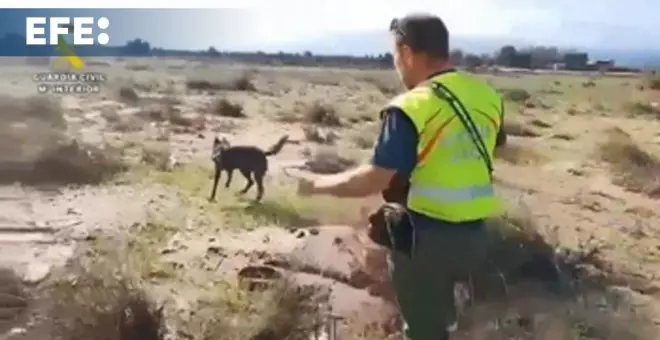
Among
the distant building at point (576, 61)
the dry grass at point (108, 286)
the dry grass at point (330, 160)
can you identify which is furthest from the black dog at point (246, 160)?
the distant building at point (576, 61)

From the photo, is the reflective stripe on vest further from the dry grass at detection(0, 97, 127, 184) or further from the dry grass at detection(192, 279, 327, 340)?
the dry grass at detection(0, 97, 127, 184)

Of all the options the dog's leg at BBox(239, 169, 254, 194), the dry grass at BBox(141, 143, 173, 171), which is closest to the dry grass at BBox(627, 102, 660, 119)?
the dog's leg at BBox(239, 169, 254, 194)

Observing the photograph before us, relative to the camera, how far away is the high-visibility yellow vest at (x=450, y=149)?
6.24ft

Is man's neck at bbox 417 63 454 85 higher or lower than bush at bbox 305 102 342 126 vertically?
higher

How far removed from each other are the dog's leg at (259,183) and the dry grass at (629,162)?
38.8 inches

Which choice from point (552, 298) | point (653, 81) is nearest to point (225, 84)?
point (552, 298)

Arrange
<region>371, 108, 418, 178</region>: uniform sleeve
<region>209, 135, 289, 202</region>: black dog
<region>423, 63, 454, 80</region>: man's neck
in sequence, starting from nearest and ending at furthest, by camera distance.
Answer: <region>371, 108, 418, 178</region>: uniform sleeve
<region>423, 63, 454, 80</region>: man's neck
<region>209, 135, 289, 202</region>: black dog

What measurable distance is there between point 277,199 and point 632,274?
1070 mm

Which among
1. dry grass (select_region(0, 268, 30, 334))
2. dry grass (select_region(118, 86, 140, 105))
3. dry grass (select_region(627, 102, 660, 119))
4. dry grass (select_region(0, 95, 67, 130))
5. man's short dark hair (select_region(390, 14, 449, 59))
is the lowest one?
dry grass (select_region(0, 268, 30, 334))

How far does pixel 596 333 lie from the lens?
2.72 metres

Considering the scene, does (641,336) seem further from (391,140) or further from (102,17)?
(102,17)

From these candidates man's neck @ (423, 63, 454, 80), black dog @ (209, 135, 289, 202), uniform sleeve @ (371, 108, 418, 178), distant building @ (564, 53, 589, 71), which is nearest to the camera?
uniform sleeve @ (371, 108, 418, 178)

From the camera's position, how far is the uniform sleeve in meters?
1.87

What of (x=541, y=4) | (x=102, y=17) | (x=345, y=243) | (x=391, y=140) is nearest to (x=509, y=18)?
(x=541, y=4)
